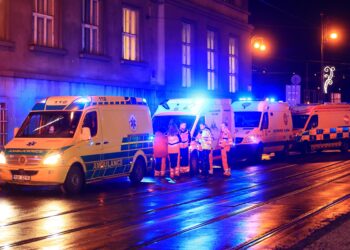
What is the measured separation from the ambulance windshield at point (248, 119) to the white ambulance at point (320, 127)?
3.90 m

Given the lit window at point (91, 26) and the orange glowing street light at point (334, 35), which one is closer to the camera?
the lit window at point (91, 26)

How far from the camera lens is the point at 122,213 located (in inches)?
455

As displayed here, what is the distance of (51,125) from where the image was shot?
15219 mm

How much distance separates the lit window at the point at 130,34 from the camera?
1026 inches

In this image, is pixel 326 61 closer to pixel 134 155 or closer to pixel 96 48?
A: pixel 96 48

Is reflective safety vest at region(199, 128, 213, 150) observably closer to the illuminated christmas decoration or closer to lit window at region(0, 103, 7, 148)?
lit window at region(0, 103, 7, 148)

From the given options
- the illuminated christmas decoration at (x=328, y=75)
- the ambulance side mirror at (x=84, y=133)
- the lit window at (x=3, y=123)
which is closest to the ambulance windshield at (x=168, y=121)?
the lit window at (x=3, y=123)

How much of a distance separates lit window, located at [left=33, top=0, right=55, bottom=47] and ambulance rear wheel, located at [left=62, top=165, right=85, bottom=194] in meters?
7.59

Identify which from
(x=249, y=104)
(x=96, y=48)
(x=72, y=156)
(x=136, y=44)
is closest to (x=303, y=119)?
(x=249, y=104)

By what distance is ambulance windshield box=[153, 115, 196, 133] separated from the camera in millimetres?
20422

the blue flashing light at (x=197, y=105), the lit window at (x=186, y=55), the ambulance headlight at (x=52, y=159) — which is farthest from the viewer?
the lit window at (x=186, y=55)

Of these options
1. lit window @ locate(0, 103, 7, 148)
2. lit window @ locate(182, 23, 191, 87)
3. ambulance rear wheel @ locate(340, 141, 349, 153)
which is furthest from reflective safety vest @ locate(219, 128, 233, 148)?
ambulance rear wheel @ locate(340, 141, 349, 153)

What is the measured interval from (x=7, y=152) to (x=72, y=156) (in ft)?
5.16

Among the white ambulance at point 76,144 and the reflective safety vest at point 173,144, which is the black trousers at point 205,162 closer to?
the reflective safety vest at point 173,144
